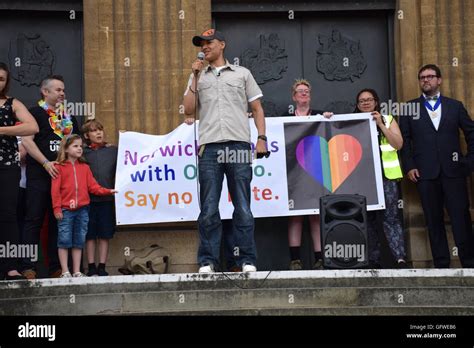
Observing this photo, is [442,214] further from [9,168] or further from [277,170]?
[9,168]

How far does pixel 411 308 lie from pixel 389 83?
18.7ft

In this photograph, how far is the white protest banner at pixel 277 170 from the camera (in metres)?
15.6

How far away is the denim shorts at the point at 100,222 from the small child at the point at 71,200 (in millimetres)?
502

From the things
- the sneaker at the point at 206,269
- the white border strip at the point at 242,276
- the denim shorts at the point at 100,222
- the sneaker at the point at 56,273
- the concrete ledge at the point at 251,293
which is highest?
the denim shorts at the point at 100,222

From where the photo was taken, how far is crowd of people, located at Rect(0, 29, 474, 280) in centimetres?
1317

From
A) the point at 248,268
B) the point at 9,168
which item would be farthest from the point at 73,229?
the point at 248,268

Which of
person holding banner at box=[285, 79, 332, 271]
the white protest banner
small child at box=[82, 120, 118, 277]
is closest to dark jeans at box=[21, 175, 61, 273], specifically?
small child at box=[82, 120, 118, 277]

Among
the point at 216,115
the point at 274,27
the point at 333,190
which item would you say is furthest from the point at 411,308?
the point at 274,27

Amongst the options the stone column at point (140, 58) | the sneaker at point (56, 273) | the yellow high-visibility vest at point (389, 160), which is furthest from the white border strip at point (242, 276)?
the stone column at point (140, 58)

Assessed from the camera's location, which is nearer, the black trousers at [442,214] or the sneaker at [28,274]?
the sneaker at [28,274]

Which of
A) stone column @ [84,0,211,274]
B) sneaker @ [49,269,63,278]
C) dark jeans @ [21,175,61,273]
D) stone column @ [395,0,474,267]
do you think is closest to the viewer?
dark jeans @ [21,175,61,273]

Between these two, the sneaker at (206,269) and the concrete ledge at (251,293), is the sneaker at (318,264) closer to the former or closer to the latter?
the sneaker at (206,269)

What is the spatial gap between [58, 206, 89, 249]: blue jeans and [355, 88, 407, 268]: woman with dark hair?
336 cm

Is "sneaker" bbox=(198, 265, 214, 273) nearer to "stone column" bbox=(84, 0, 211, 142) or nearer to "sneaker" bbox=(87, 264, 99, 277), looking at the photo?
"sneaker" bbox=(87, 264, 99, 277)
